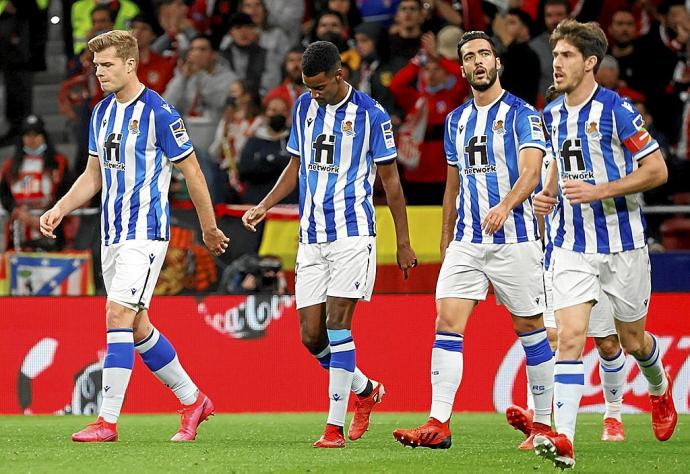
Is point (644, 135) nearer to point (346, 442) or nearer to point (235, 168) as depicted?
point (346, 442)

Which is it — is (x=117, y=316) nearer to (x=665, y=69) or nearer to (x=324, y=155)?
(x=324, y=155)

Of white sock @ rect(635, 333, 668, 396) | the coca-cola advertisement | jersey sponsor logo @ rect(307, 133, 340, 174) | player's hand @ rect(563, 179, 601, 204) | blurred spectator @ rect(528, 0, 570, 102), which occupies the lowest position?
the coca-cola advertisement

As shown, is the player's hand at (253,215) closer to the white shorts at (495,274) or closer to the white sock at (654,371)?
the white shorts at (495,274)

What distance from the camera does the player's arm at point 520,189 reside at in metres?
6.69

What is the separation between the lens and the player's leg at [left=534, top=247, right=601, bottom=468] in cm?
615

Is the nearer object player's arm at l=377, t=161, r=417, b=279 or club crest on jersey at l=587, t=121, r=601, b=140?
club crest on jersey at l=587, t=121, r=601, b=140

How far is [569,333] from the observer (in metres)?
6.41

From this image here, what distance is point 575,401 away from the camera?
6.28 meters

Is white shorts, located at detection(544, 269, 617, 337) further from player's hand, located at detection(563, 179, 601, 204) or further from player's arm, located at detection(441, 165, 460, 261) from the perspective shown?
player's hand, located at detection(563, 179, 601, 204)

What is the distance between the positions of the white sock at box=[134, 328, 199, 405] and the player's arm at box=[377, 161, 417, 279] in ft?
4.80

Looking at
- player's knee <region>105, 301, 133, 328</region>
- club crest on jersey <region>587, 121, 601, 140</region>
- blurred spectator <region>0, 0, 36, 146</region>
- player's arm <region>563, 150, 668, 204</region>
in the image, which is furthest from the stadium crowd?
player's arm <region>563, 150, 668, 204</region>

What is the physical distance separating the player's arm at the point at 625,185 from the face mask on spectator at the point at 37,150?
8297mm

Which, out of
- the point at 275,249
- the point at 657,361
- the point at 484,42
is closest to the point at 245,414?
the point at 275,249

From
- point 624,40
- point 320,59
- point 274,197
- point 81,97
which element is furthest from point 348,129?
point 81,97
